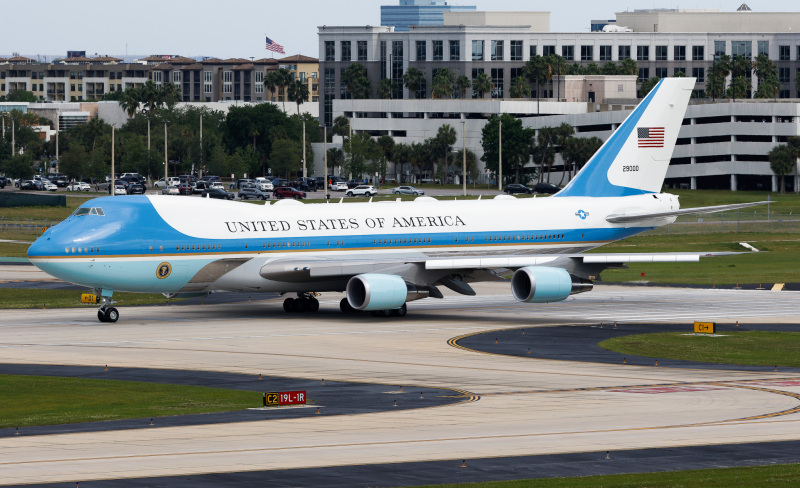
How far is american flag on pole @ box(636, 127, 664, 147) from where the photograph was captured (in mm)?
66750

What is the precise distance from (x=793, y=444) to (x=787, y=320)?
29.4m

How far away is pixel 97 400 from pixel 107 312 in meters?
20.0

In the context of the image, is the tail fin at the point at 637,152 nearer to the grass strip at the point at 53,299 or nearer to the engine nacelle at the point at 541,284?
the engine nacelle at the point at 541,284

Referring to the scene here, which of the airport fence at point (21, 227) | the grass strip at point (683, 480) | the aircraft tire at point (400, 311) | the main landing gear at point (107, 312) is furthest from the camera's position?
the airport fence at point (21, 227)

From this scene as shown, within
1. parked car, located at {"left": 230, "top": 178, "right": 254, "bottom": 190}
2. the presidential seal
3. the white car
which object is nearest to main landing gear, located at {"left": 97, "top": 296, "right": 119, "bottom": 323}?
the presidential seal

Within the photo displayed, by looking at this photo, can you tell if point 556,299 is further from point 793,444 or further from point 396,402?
point 793,444

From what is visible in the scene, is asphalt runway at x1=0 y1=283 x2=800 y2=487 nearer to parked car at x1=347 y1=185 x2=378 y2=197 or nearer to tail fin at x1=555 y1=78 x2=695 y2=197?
tail fin at x1=555 y1=78 x2=695 y2=197

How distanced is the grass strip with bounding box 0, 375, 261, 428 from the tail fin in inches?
1315

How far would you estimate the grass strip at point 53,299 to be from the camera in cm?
6394

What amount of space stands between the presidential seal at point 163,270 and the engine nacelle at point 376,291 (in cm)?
792

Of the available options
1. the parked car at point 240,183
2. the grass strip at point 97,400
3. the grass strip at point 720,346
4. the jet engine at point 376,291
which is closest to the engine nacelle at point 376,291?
the jet engine at point 376,291

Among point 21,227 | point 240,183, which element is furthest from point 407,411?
point 240,183

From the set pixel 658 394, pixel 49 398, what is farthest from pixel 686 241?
pixel 49 398

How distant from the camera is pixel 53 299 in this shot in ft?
218
